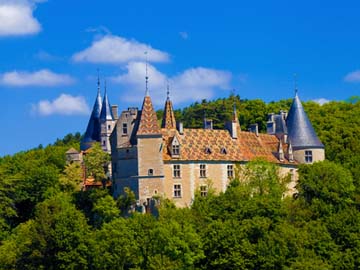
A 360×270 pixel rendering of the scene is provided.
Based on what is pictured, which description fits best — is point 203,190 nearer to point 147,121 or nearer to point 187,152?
point 187,152

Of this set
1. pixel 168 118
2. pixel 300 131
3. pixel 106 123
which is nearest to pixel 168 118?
pixel 168 118

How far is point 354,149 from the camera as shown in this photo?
83188mm

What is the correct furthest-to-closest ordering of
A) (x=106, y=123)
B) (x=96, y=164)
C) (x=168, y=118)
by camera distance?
(x=106, y=123), (x=96, y=164), (x=168, y=118)

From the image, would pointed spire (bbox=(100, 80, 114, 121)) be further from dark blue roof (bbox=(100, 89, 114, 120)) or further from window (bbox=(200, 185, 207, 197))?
window (bbox=(200, 185, 207, 197))

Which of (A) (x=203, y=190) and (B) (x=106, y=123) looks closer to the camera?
(A) (x=203, y=190)

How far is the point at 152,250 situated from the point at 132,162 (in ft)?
26.7

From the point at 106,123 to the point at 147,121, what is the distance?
28.5 meters

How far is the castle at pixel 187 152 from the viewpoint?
232 feet

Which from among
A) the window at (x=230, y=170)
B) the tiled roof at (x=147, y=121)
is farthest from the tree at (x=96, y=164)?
the window at (x=230, y=170)

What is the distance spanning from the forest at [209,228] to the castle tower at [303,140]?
2.12 m

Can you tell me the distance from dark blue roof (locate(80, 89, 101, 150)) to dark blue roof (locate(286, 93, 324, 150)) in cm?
2555

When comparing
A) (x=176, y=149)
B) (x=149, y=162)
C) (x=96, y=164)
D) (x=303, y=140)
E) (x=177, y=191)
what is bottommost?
(x=177, y=191)

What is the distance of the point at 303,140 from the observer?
3127 inches

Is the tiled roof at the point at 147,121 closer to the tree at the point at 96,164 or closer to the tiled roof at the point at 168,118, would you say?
the tiled roof at the point at 168,118
